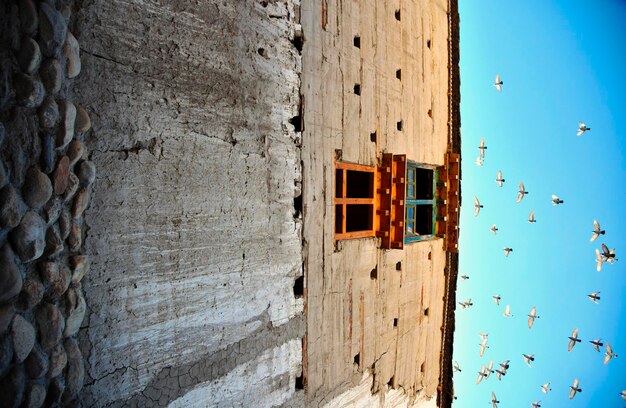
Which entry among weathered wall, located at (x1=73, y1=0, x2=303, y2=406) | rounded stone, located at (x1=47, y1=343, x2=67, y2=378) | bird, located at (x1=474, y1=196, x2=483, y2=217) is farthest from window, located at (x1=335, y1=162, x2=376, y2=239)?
bird, located at (x1=474, y1=196, x2=483, y2=217)

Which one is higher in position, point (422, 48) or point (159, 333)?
point (422, 48)

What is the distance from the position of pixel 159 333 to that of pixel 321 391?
2.64 m

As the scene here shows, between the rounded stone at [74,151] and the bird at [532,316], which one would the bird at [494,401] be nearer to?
the bird at [532,316]

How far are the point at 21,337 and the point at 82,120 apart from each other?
1378 millimetres

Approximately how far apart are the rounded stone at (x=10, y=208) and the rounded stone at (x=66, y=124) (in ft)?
1.44

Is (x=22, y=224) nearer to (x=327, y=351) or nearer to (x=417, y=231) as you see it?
(x=327, y=351)

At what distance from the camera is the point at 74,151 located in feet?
8.89

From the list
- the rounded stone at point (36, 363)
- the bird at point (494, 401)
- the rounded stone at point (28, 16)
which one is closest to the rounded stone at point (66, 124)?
the rounded stone at point (28, 16)

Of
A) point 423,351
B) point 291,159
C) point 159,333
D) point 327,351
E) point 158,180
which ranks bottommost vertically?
point 423,351

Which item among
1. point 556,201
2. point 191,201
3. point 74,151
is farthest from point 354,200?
point 556,201

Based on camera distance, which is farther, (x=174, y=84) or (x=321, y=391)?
(x=321, y=391)

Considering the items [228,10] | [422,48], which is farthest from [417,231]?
[228,10]

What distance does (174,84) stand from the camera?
11.3ft

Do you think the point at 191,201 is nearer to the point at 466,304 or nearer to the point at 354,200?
the point at 354,200
